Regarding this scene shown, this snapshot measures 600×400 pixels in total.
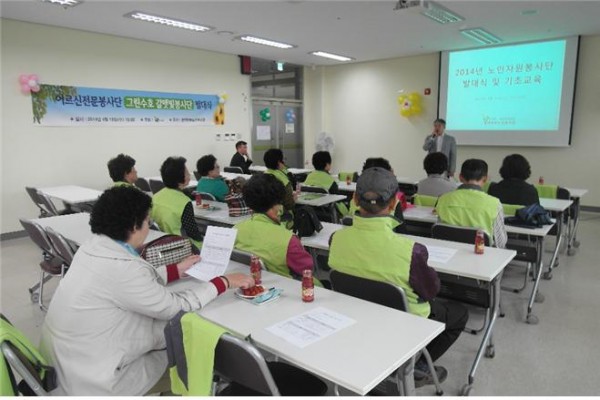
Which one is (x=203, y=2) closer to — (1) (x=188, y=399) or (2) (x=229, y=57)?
(2) (x=229, y=57)

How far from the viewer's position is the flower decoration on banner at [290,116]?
10.4m

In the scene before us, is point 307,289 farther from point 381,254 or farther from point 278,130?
point 278,130

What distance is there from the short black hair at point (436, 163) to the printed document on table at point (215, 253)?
282 cm

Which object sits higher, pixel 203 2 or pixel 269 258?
pixel 203 2

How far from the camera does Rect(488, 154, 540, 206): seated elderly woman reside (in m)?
3.76

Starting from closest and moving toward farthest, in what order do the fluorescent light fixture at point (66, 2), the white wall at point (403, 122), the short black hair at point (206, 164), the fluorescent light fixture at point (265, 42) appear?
the short black hair at point (206, 164)
the fluorescent light fixture at point (66, 2)
the fluorescent light fixture at point (265, 42)
the white wall at point (403, 122)

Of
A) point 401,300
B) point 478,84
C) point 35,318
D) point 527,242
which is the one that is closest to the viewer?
point 401,300

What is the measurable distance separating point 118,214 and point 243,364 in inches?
31.2

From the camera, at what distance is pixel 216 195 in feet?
16.0

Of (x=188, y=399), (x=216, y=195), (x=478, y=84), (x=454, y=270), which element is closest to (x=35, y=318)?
(x=216, y=195)

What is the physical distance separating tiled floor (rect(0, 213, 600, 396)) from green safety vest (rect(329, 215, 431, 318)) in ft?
2.94

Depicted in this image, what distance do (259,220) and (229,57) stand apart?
7.22 meters

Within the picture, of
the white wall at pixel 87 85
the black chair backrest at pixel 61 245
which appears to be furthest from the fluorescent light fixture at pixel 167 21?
the black chair backrest at pixel 61 245

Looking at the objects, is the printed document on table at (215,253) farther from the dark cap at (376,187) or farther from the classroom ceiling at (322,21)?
the classroom ceiling at (322,21)
